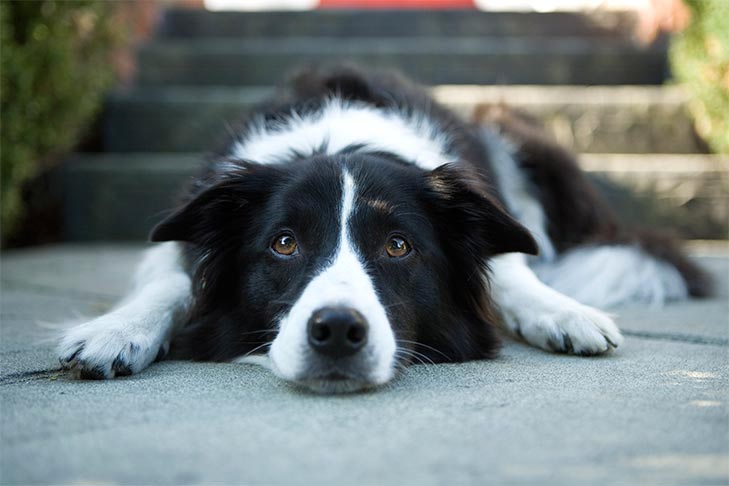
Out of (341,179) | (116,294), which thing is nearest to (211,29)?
(116,294)

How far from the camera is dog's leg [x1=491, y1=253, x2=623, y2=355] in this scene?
2729 mm

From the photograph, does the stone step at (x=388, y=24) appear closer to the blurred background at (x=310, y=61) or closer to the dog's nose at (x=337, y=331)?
the blurred background at (x=310, y=61)

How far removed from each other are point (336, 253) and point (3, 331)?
5.00 feet

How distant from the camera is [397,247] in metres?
2.56

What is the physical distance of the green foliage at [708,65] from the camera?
17.8 feet

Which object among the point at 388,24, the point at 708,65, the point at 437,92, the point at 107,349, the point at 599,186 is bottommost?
the point at 107,349

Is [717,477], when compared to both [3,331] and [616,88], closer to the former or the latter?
[3,331]

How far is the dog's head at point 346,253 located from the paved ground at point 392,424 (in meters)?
0.14

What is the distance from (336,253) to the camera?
2404mm

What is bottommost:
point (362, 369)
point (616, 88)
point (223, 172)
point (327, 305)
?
point (362, 369)

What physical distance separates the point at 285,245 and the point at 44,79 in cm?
380

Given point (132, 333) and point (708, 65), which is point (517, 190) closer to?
point (708, 65)

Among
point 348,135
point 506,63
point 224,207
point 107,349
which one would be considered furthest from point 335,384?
point 506,63

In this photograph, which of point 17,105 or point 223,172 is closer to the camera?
point 223,172
